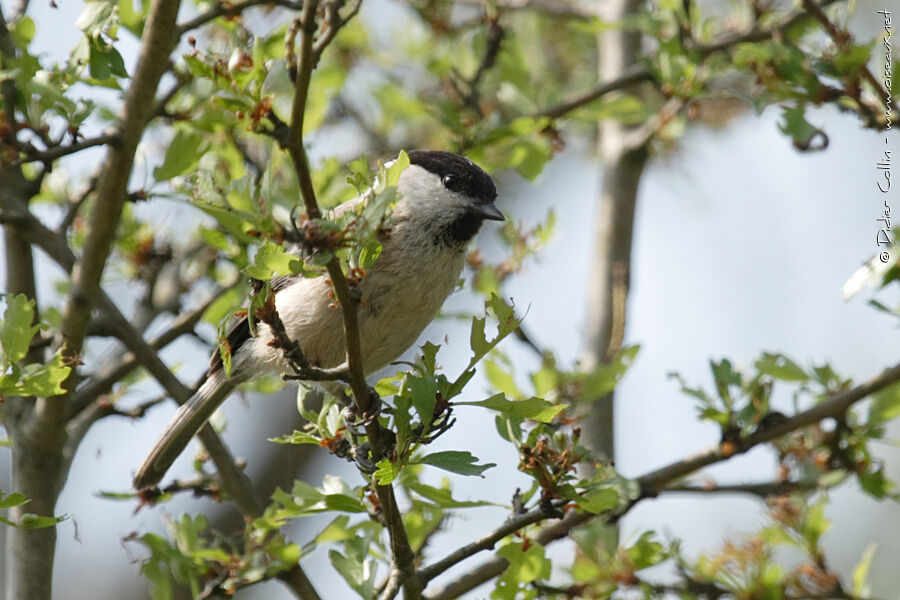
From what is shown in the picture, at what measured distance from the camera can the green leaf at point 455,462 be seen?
1897 mm

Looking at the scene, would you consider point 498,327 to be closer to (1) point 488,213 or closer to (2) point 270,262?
(2) point 270,262

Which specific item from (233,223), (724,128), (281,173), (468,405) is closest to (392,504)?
(468,405)

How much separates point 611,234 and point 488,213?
1.32m

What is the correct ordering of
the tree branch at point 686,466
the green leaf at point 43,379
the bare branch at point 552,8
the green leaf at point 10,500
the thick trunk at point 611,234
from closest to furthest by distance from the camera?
the green leaf at point 10,500 → the green leaf at point 43,379 → the tree branch at point 686,466 → the thick trunk at point 611,234 → the bare branch at point 552,8

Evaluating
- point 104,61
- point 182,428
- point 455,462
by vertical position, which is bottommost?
point 455,462

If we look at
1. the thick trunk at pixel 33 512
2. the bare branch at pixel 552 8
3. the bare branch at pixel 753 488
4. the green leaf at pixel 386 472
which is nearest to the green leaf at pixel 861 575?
the bare branch at pixel 753 488

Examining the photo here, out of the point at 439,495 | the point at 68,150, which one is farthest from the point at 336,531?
the point at 68,150

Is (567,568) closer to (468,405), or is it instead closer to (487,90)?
(468,405)

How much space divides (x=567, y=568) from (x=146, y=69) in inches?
71.2

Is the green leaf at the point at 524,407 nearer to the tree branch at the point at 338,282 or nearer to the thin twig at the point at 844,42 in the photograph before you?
the tree branch at the point at 338,282

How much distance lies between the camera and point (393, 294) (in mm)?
2670

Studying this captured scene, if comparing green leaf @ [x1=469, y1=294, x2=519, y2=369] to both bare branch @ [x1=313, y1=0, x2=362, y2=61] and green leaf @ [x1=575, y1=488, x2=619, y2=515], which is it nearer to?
green leaf @ [x1=575, y1=488, x2=619, y2=515]

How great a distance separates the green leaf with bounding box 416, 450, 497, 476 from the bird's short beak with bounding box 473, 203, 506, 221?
1.00 meters

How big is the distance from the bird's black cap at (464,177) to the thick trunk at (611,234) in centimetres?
99
